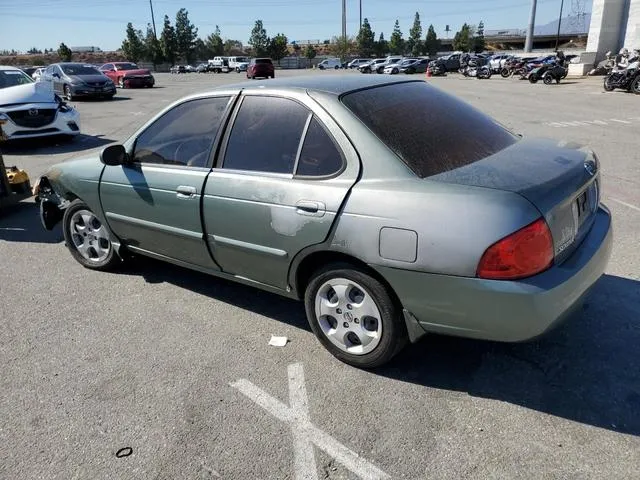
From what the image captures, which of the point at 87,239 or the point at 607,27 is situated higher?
the point at 607,27

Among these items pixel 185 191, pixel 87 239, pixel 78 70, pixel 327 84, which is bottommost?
pixel 87 239

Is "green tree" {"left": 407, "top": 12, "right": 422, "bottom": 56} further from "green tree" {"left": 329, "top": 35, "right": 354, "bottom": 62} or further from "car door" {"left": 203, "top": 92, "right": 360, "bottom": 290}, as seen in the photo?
"car door" {"left": 203, "top": 92, "right": 360, "bottom": 290}

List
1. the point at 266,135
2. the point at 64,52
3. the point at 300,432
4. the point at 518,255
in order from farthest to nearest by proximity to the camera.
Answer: the point at 64,52
the point at 266,135
the point at 300,432
the point at 518,255

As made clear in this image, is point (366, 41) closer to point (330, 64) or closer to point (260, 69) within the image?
point (330, 64)

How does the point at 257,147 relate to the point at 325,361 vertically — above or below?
above

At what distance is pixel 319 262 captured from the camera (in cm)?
314

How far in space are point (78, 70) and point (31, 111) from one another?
46.4 ft

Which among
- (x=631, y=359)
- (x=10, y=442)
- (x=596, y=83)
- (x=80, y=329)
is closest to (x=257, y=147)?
(x=80, y=329)

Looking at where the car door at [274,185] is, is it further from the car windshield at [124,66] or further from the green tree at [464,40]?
the green tree at [464,40]

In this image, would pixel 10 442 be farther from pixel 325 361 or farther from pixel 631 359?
pixel 631 359

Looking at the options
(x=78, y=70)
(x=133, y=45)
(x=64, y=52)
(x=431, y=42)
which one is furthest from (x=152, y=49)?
(x=78, y=70)

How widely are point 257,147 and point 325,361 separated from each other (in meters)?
1.42

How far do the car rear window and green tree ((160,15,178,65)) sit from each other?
92717mm

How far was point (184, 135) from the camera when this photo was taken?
12.7 ft
